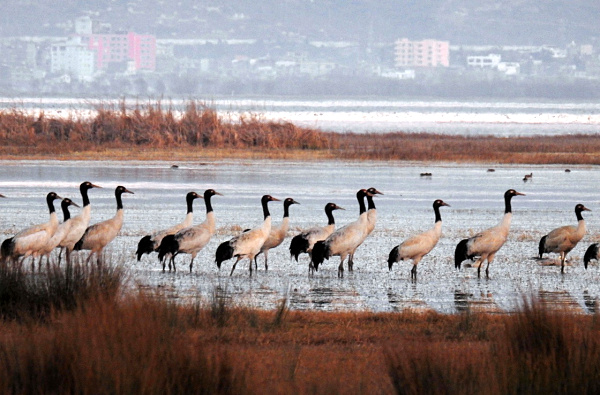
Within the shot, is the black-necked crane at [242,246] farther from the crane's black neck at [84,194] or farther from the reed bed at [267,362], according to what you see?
the reed bed at [267,362]

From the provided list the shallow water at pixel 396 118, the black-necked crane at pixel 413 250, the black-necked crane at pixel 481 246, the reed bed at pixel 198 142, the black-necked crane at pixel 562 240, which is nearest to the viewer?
the black-necked crane at pixel 413 250

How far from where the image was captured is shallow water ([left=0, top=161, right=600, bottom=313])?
42.3 feet

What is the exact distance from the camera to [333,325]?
10.3 metres

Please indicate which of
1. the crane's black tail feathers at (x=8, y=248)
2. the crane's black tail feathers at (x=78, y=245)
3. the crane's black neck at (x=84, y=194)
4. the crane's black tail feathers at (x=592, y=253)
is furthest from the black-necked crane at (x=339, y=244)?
the crane's black tail feathers at (x=8, y=248)

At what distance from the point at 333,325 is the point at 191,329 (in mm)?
1468

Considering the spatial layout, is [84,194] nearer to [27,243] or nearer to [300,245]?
[27,243]

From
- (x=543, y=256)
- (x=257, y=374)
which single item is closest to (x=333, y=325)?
(x=257, y=374)

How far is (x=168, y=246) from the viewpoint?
14.6 meters

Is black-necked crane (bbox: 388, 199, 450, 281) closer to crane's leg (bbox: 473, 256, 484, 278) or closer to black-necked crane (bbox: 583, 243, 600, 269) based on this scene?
crane's leg (bbox: 473, 256, 484, 278)

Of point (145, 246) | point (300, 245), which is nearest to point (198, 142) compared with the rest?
point (145, 246)

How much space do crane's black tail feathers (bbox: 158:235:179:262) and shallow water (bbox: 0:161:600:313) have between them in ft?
0.98

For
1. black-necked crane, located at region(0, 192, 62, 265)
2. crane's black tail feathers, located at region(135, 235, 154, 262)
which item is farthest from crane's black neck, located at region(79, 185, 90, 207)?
black-necked crane, located at region(0, 192, 62, 265)

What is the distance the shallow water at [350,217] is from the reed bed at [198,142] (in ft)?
10.0

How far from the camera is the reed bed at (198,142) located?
132 ft
